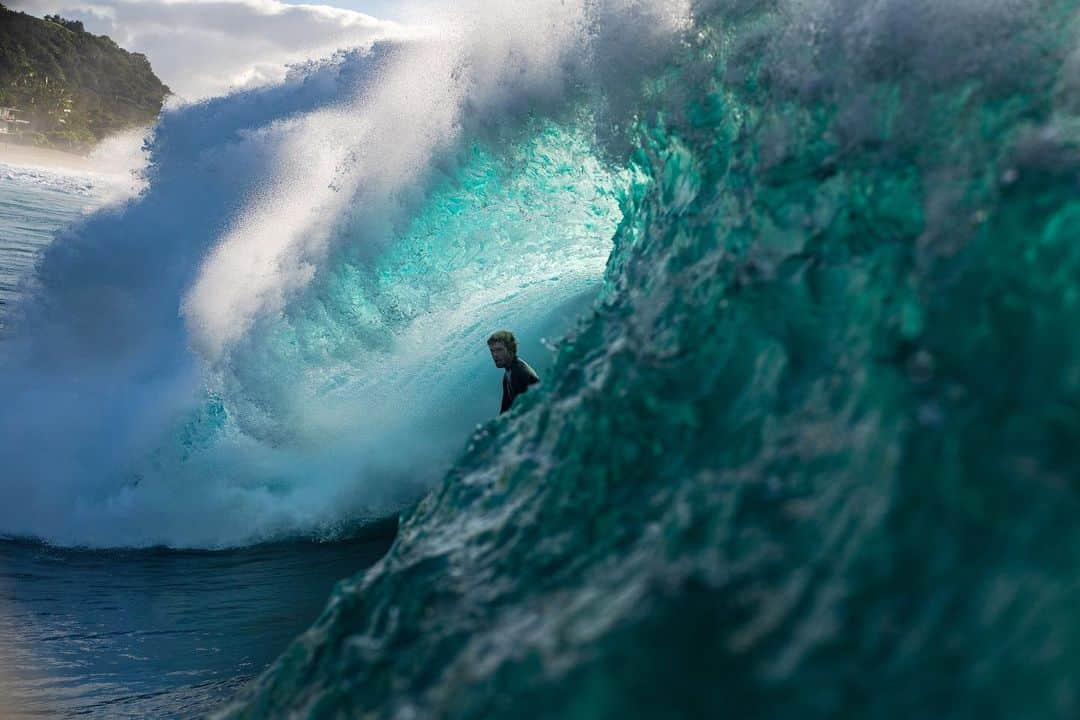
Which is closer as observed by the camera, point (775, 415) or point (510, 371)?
point (775, 415)

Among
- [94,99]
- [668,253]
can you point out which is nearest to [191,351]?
[668,253]

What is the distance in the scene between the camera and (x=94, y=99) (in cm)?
10862

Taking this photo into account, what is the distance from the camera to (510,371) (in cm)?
557

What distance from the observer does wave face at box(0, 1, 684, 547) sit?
351 inches

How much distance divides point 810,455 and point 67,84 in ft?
387

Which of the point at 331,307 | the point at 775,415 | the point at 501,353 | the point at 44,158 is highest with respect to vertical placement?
the point at 44,158

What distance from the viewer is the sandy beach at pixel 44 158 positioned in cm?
8325

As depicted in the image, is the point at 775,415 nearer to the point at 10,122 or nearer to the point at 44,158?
the point at 44,158

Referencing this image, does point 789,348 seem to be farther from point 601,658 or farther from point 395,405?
point 395,405

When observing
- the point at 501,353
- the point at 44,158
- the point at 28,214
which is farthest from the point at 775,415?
the point at 44,158

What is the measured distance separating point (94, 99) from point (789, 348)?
392ft

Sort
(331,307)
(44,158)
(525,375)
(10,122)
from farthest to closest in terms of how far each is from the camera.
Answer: (10,122)
(44,158)
(331,307)
(525,375)

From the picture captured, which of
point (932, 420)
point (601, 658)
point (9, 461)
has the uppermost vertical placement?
point (9, 461)

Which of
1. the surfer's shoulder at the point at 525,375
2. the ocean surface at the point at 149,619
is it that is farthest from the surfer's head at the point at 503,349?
the ocean surface at the point at 149,619
